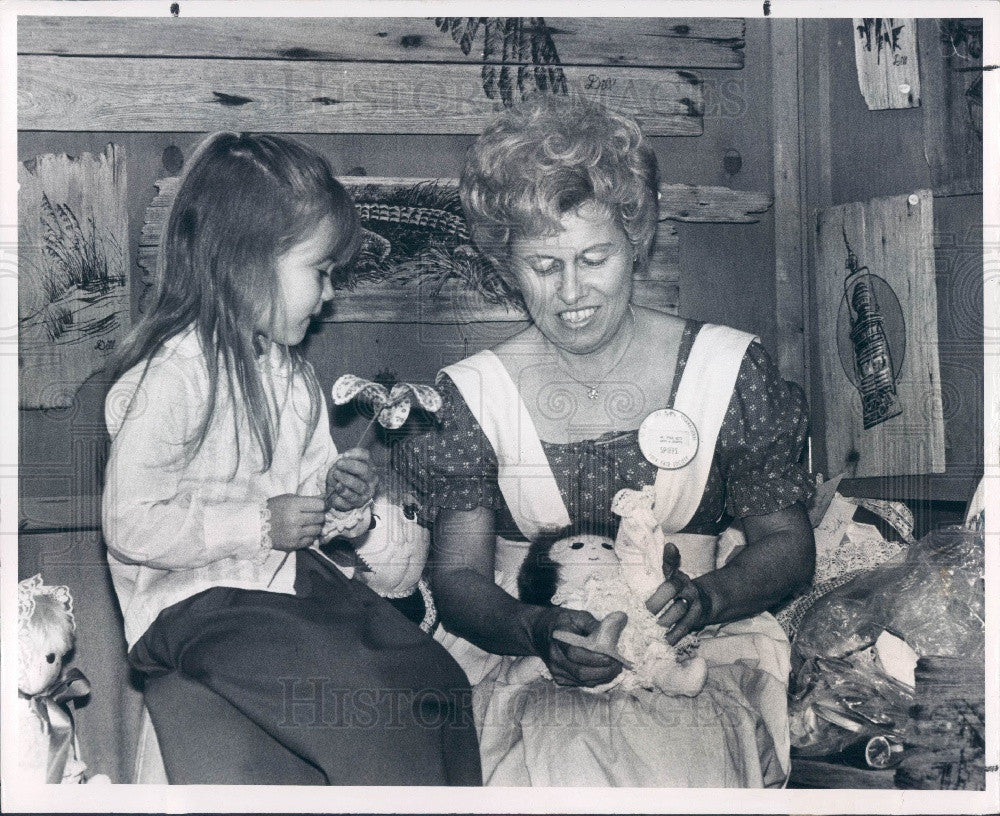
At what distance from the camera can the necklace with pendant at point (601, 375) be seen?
158 inches

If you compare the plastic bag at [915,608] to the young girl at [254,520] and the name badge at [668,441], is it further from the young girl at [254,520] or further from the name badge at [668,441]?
the young girl at [254,520]

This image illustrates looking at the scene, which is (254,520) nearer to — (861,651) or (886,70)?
(861,651)

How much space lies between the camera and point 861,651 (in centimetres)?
399

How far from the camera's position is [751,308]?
4082mm

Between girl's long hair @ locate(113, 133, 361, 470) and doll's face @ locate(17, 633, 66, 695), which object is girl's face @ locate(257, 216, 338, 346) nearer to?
girl's long hair @ locate(113, 133, 361, 470)

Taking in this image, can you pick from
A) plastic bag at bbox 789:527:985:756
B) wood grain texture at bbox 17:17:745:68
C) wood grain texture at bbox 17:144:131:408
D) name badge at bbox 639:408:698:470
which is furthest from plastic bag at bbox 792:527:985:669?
wood grain texture at bbox 17:144:131:408

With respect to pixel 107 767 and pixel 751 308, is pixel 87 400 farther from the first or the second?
pixel 751 308

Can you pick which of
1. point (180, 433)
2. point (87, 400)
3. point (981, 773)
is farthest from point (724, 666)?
point (87, 400)

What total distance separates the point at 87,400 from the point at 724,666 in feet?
7.50

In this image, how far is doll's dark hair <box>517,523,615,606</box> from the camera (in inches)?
156

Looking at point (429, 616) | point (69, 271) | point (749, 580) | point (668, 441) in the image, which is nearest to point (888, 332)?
point (668, 441)

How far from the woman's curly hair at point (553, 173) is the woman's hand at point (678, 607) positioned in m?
1.08

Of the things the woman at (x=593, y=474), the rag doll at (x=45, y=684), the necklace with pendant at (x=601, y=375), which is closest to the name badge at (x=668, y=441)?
the woman at (x=593, y=474)

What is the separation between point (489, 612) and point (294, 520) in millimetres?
707
